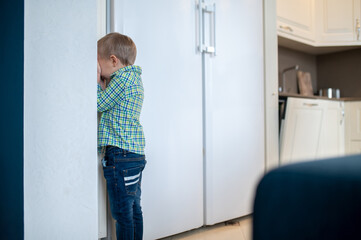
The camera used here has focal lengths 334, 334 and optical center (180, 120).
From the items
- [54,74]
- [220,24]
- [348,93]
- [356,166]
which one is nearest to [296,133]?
[220,24]

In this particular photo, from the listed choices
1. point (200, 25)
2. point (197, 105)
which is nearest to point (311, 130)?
point (197, 105)

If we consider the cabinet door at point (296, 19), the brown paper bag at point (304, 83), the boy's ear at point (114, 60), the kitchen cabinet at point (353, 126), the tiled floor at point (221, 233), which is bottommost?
the tiled floor at point (221, 233)

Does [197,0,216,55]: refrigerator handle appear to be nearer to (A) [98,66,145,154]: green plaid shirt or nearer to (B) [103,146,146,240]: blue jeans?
(A) [98,66,145,154]: green plaid shirt

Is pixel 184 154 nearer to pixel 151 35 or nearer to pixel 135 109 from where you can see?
pixel 135 109

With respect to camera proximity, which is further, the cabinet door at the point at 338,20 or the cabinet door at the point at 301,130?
the cabinet door at the point at 338,20

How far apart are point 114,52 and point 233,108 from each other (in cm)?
92

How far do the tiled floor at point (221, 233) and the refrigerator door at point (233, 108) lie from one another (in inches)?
2.0

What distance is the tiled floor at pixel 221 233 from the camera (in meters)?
1.77

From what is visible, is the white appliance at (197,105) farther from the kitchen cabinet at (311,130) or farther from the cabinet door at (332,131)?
the cabinet door at (332,131)

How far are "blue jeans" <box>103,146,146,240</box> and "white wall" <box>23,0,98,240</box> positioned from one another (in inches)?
11.5

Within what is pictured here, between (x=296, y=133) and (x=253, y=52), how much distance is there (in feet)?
2.51

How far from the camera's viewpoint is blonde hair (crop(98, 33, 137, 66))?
4.53 ft

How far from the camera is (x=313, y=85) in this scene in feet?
12.4

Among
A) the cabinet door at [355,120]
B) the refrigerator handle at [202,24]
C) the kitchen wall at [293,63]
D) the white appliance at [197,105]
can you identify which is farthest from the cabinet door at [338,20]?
the refrigerator handle at [202,24]
